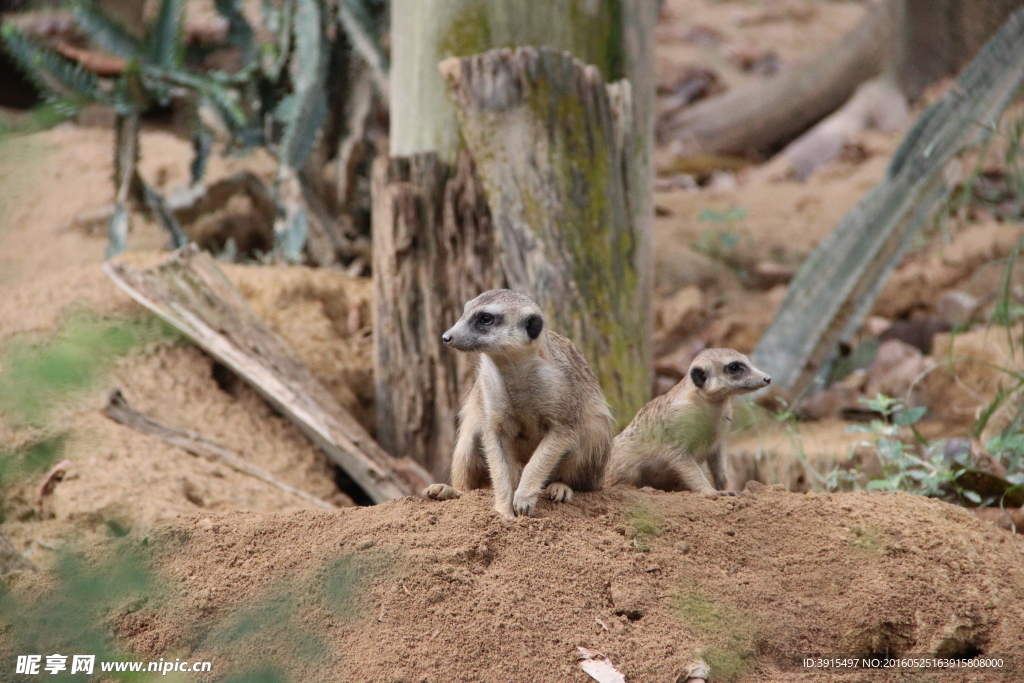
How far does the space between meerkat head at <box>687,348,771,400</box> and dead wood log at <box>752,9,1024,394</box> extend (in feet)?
4.70

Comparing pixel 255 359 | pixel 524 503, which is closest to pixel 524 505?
pixel 524 503

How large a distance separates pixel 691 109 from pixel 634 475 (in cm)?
729

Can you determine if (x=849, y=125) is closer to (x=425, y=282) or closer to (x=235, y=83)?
(x=235, y=83)

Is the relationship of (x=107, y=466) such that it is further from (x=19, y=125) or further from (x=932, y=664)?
(x=932, y=664)

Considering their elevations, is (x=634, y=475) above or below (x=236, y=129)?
below

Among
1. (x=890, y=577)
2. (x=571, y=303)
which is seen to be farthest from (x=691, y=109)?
(x=890, y=577)

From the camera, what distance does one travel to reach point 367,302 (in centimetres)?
529

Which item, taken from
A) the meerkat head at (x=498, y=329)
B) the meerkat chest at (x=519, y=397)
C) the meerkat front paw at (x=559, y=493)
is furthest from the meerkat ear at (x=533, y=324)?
the meerkat front paw at (x=559, y=493)

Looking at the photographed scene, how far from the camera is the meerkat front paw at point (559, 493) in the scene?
9.23 ft

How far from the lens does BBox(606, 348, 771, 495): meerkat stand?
347cm

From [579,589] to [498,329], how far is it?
797 millimetres

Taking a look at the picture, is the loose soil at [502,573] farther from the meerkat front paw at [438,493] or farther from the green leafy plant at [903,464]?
the green leafy plant at [903,464]

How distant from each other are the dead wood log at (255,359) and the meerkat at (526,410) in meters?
1.35

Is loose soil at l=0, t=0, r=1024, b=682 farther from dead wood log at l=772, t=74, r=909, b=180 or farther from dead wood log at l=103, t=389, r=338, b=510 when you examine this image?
dead wood log at l=772, t=74, r=909, b=180
